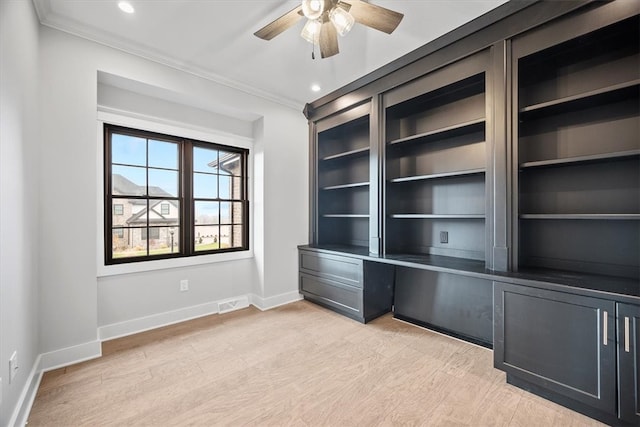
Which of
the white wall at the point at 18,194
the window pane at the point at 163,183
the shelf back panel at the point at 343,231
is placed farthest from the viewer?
the shelf back panel at the point at 343,231

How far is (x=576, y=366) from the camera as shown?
1728 millimetres

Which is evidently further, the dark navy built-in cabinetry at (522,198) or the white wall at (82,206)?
the white wall at (82,206)

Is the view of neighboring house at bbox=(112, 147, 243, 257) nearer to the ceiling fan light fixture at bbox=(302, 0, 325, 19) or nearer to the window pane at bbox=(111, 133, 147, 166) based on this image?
the window pane at bbox=(111, 133, 147, 166)

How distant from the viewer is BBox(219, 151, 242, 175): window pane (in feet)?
12.1

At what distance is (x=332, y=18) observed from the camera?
1900 mm

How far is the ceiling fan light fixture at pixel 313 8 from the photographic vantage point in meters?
1.76

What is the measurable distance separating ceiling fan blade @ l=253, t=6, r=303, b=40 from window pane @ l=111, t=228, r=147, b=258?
2393 millimetres

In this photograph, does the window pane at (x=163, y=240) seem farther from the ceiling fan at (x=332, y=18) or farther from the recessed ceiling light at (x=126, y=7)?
the ceiling fan at (x=332, y=18)

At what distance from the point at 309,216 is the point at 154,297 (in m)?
2.16

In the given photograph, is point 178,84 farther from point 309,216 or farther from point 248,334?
point 248,334

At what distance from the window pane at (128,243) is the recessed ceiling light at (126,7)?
200 centimetres

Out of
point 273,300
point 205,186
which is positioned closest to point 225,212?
point 205,186

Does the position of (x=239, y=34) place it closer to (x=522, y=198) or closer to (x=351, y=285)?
(x=351, y=285)

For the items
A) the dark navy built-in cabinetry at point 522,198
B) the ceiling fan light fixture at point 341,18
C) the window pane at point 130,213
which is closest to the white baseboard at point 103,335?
the dark navy built-in cabinetry at point 522,198
